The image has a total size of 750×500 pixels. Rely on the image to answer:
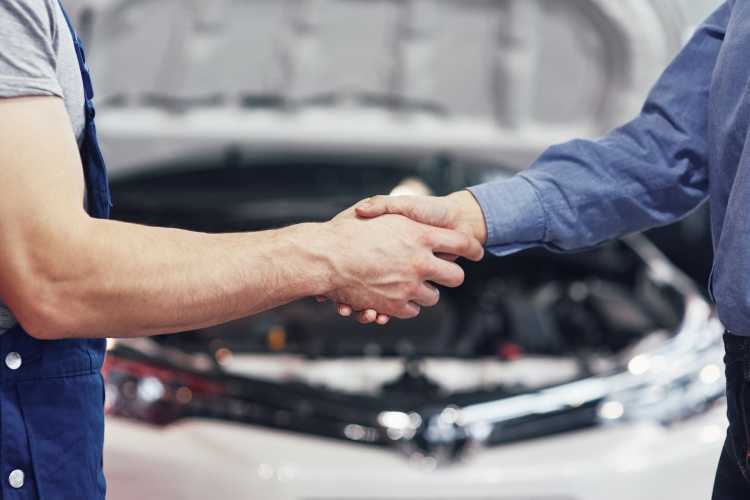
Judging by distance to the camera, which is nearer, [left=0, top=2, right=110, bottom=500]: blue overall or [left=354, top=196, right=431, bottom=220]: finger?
[left=0, top=2, right=110, bottom=500]: blue overall

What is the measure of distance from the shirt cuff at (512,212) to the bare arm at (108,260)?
257 millimetres

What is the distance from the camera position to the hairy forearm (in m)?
0.85

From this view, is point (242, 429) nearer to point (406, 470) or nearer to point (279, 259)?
point (406, 470)

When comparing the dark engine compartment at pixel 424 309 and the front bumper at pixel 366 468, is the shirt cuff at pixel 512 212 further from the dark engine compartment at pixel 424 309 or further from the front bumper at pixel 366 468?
the dark engine compartment at pixel 424 309

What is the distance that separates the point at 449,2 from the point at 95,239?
4.04ft

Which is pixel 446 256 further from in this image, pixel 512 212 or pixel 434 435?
pixel 434 435

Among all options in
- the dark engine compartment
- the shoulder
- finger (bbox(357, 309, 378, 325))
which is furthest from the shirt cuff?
the shoulder

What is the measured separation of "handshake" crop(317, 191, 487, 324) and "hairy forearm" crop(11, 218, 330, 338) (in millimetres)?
125

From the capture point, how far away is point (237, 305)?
0.99m

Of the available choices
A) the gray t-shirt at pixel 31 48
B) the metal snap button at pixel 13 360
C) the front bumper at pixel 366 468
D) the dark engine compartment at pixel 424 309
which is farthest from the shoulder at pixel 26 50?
the dark engine compartment at pixel 424 309

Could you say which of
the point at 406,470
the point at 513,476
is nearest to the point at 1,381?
the point at 406,470

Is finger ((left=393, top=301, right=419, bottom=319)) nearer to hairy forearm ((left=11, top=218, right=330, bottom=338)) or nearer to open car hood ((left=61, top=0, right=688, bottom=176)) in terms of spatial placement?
hairy forearm ((left=11, top=218, right=330, bottom=338))

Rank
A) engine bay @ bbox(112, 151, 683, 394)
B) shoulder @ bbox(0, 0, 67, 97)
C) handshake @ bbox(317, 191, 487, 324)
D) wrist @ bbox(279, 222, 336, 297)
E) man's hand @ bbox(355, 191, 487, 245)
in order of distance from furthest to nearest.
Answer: engine bay @ bbox(112, 151, 683, 394) → man's hand @ bbox(355, 191, 487, 245) → handshake @ bbox(317, 191, 487, 324) → wrist @ bbox(279, 222, 336, 297) → shoulder @ bbox(0, 0, 67, 97)

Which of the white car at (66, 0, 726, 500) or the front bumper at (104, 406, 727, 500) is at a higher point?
the white car at (66, 0, 726, 500)
